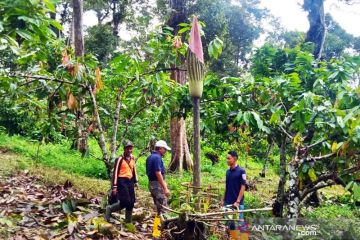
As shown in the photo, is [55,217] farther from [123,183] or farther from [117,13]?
[117,13]

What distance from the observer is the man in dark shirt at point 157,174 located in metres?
5.66

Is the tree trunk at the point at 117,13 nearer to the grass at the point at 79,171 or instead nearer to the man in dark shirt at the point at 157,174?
the grass at the point at 79,171

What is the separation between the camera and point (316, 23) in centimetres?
906

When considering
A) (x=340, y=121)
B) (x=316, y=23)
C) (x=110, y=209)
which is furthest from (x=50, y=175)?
(x=316, y=23)

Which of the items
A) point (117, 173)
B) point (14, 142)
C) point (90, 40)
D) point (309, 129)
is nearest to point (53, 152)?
point (14, 142)

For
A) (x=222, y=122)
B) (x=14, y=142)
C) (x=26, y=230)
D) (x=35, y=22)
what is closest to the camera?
(x=35, y=22)

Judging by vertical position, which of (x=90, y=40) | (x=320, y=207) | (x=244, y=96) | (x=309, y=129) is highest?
(x=90, y=40)

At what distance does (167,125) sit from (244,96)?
836cm

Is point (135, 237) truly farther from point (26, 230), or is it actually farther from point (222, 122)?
point (222, 122)

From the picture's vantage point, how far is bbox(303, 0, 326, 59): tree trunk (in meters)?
8.92

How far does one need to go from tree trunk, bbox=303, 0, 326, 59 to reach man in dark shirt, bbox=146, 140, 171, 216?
4968 mm

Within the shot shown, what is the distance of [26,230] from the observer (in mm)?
4801

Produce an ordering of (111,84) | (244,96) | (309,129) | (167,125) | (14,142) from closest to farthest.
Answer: (309,129), (244,96), (111,84), (14,142), (167,125)

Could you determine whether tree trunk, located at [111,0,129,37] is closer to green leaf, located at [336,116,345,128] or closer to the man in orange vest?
the man in orange vest
